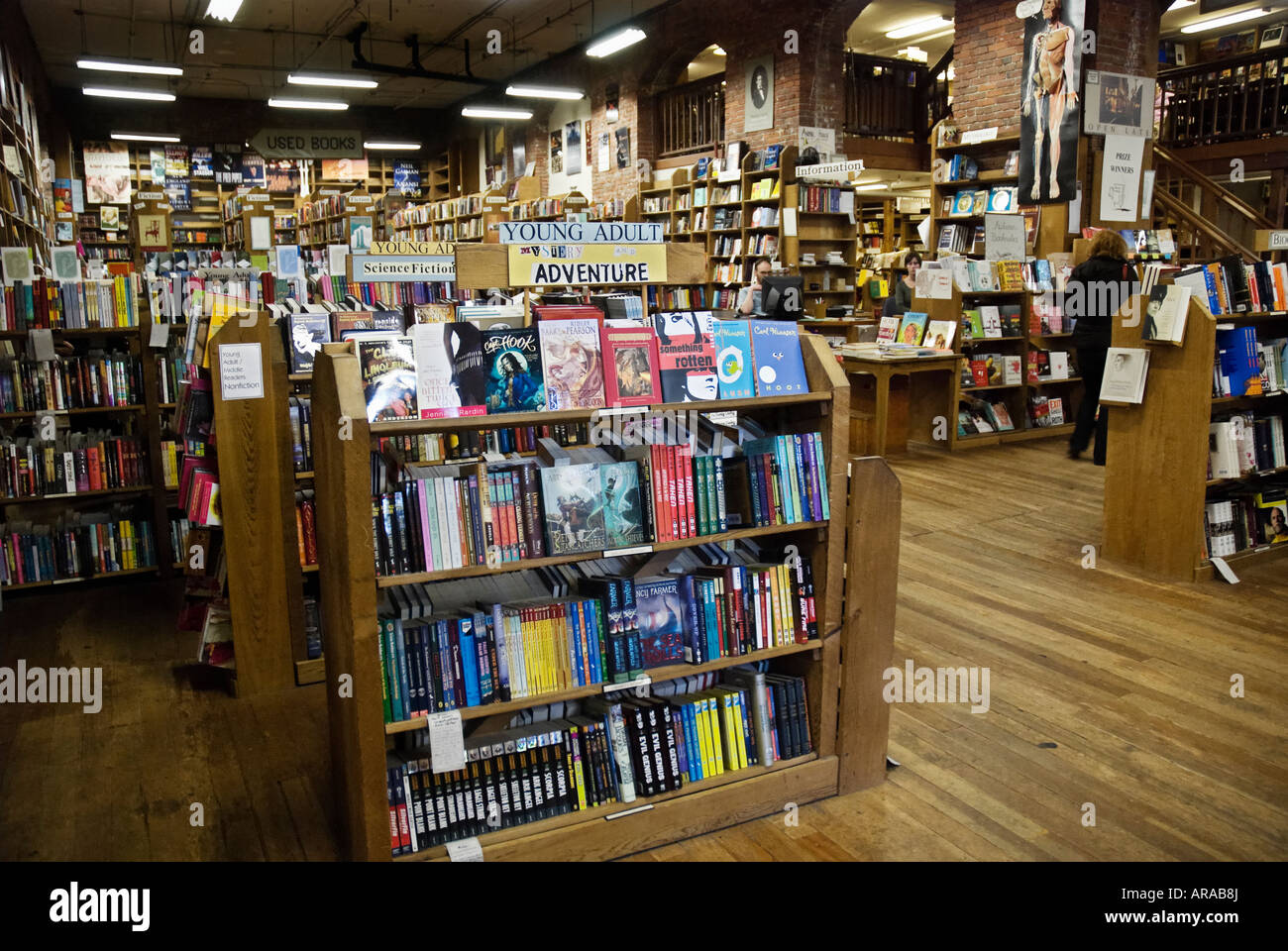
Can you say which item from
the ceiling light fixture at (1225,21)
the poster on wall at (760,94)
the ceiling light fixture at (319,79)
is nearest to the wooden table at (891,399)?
the poster on wall at (760,94)

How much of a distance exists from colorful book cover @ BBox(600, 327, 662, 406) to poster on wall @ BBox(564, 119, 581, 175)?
1316 cm

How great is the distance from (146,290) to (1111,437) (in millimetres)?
5406

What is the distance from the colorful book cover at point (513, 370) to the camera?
249 cm

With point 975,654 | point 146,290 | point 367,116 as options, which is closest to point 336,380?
point 975,654

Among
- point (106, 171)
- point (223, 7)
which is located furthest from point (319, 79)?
point (106, 171)

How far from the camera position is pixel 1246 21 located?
41.7 ft

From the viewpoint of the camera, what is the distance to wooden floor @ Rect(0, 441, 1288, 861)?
8.71ft

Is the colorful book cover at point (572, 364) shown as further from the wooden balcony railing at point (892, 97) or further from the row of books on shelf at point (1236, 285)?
the wooden balcony railing at point (892, 97)

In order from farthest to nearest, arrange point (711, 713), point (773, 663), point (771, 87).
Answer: point (771, 87) → point (773, 663) → point (711, 713)

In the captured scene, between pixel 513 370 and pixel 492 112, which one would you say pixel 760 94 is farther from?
pixel 513 370

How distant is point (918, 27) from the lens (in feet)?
42.0

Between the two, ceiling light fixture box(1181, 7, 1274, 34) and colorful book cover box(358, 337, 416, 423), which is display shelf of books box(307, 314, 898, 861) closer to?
colorful book cover box(358, 337, 416, 423)

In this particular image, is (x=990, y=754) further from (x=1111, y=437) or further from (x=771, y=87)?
(x=771, y=87)
